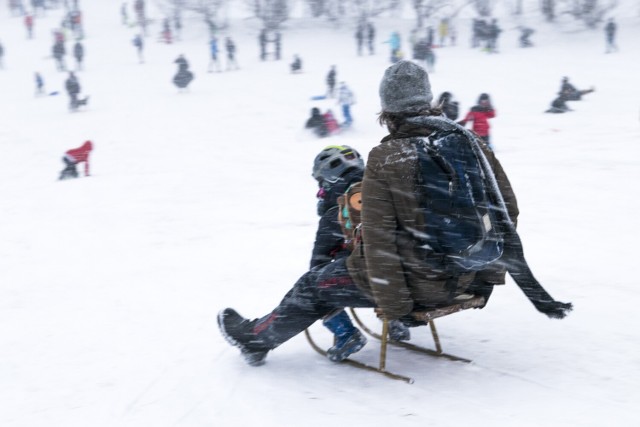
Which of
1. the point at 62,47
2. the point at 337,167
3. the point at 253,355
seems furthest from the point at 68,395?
the point at 62,47

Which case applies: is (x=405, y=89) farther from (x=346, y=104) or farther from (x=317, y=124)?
(x=346, y=104)

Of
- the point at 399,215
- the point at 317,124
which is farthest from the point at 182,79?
the point at 399,215

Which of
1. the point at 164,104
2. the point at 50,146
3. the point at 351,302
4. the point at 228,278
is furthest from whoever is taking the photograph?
the point at 164,104

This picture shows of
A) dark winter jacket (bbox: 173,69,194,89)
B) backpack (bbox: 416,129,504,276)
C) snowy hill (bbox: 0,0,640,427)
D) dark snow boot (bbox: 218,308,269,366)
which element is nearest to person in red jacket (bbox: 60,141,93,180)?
snowy hill (bbox: 0,0,640,427)

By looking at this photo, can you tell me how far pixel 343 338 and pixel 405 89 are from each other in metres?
1.49

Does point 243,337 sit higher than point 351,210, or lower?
lower

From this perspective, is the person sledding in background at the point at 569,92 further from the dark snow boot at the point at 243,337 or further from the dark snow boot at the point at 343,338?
the dark snow boot at the point at 243,337

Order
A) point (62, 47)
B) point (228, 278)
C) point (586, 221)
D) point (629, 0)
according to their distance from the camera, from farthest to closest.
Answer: point (629, 0) < point (62, 47) < point (586, 221) < point (228, 278)

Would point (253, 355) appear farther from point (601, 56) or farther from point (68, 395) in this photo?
point (601, 56)

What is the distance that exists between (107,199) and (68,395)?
7207 millimetres

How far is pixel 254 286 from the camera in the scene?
6.10m

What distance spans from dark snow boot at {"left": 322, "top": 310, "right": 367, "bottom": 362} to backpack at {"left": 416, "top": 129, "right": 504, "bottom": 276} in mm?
891

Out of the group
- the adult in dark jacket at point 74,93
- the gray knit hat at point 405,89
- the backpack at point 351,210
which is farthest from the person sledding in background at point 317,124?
the gray knit hat at point 405,89

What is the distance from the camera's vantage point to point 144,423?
352cm
